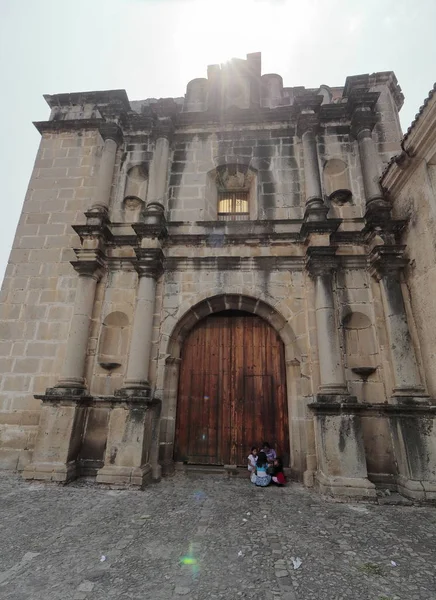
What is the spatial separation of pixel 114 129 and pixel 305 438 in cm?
806

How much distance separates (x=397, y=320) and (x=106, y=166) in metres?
7.12

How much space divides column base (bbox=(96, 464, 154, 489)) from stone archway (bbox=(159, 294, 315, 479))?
→ 69 centimetres

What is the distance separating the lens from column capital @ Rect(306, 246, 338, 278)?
19.8 feet

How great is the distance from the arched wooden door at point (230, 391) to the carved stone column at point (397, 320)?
2031 millimetres

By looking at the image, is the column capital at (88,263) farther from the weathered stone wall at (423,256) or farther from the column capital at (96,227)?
the weathered stone wall at (423,256)

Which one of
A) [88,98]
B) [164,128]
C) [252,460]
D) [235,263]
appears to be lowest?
[252,460]

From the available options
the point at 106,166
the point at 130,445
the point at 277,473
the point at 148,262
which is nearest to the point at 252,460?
the point at 277,473

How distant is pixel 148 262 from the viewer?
643cm

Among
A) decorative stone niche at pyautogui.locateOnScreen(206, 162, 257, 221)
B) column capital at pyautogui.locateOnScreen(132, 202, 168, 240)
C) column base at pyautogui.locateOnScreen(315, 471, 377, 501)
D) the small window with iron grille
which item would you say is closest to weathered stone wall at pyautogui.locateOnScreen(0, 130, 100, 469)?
column capital at pyautogui.locateOnScreen(132, 202, 168, 240)

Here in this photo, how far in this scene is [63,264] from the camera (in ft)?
23.1

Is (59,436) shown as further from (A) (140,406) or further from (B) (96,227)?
(B) (96,227)

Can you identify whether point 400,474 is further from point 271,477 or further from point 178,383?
point 178,383

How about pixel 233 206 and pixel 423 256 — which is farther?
pixel 233 206

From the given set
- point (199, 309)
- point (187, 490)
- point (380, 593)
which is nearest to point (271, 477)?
point (187, 490)
